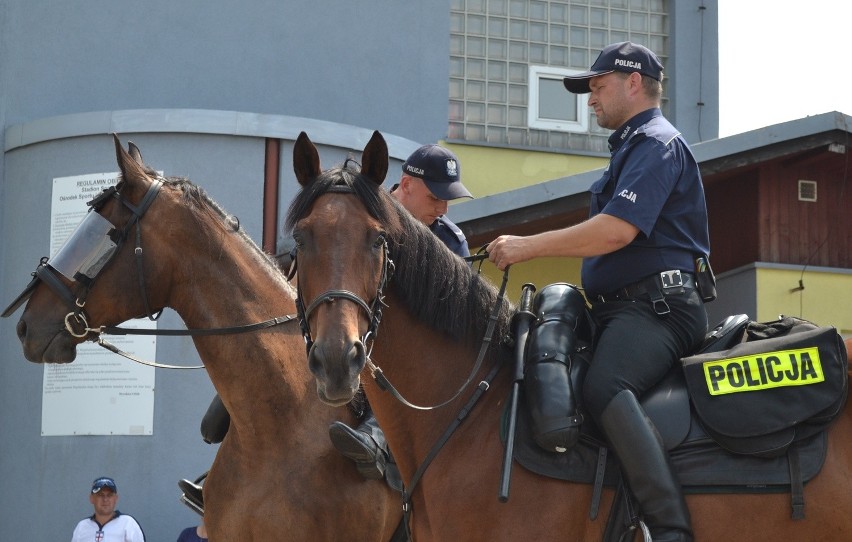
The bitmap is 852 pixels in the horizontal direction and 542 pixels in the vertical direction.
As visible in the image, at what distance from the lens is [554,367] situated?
14.4 feet

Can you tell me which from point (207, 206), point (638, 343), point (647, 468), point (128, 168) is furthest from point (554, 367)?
point (128, 168)

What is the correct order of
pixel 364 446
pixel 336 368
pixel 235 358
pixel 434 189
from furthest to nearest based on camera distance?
1. pixel 434 189
2. pixel 235 358
3. pixel 364 446
4. pixel 336 368

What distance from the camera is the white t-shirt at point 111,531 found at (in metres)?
10.3

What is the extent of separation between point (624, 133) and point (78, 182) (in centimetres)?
799

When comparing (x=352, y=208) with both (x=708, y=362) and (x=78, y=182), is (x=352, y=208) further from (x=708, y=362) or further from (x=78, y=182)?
(x=78, y=182)

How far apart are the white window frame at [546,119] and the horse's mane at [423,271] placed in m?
11.5

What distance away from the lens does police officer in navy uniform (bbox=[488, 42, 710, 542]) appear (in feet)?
13.9

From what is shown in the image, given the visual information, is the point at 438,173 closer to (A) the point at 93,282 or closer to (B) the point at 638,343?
(A) the point at 93,282

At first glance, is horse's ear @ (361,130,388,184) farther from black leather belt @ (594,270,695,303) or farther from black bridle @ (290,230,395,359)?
black leather belt @ (594,270,695,303)

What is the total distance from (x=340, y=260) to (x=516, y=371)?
33.1 inches

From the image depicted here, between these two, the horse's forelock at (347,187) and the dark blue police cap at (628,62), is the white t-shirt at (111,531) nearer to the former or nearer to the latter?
the horse's forelock at (347,187)

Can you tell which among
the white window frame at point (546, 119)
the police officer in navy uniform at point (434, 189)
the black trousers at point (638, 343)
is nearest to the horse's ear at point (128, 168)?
the police officer in navy uniform at point (434, 189)

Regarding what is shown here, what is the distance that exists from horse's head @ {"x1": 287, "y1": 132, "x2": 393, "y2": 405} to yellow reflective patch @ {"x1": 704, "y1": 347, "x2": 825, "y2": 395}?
1.32 metres

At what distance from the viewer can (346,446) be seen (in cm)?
563
